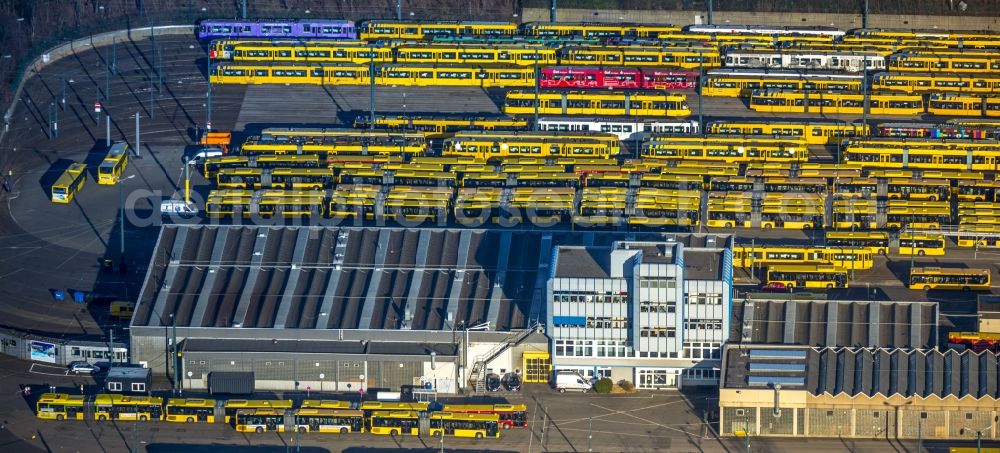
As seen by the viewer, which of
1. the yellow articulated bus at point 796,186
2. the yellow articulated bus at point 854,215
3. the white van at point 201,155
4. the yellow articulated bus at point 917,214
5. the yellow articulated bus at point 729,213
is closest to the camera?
the yellow articulated bus at point 917,214

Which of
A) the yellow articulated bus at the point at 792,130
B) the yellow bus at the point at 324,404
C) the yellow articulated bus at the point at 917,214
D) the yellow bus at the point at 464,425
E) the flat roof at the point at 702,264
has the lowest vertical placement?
the yellow bus at the point at 464,425

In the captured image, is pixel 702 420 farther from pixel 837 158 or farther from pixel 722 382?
pixel 837 158

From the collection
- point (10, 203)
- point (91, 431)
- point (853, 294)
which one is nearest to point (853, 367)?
point (853, 294)

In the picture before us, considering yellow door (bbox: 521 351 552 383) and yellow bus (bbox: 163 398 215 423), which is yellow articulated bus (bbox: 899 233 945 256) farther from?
yellow bus (bbox: 163 398 215 423)

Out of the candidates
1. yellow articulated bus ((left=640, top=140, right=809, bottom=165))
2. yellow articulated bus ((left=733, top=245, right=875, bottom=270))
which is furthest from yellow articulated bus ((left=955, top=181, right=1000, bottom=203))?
yellow articulated bus ((left=733, top=245, right=875, bottom=270))

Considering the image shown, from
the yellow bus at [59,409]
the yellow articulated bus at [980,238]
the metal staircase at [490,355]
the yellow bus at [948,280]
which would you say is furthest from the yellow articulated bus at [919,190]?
the yellow bus at [59,409]

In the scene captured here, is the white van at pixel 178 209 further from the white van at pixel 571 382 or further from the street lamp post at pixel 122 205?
the white van at pixel 571 382

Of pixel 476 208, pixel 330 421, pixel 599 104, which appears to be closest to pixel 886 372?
pixel 330 421
